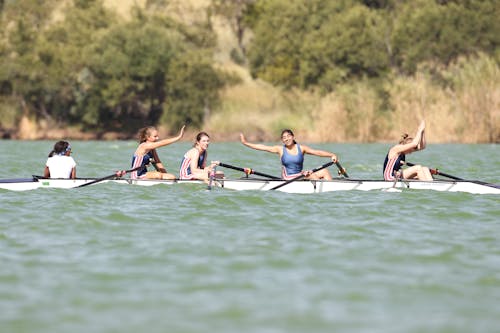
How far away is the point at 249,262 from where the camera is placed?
9.95 metres

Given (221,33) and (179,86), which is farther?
(221,33)

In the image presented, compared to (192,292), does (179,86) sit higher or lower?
higher

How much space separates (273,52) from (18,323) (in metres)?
56.0

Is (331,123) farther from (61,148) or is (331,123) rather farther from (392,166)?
(61,148)

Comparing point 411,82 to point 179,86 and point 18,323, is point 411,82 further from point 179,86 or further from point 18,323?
point 18,323

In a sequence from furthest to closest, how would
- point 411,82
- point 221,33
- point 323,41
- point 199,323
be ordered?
point 221,33
point 323,41
point 411,82
point 199,323

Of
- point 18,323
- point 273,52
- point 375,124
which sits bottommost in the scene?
point 18,323

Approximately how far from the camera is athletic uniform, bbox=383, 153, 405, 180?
695 inches

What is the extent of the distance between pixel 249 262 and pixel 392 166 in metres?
8.22

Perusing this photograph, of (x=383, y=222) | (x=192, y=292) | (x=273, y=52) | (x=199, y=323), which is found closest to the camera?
(x=199, y=323)

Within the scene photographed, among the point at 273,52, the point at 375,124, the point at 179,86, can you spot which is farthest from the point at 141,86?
Answer: the point at 375,124

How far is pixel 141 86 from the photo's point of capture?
62.3m

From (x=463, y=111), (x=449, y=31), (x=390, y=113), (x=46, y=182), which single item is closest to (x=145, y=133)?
(x=46, y=182)

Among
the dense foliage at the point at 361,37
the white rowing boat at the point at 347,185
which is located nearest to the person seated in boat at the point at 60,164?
the white rowing boat at the point at 347,185
